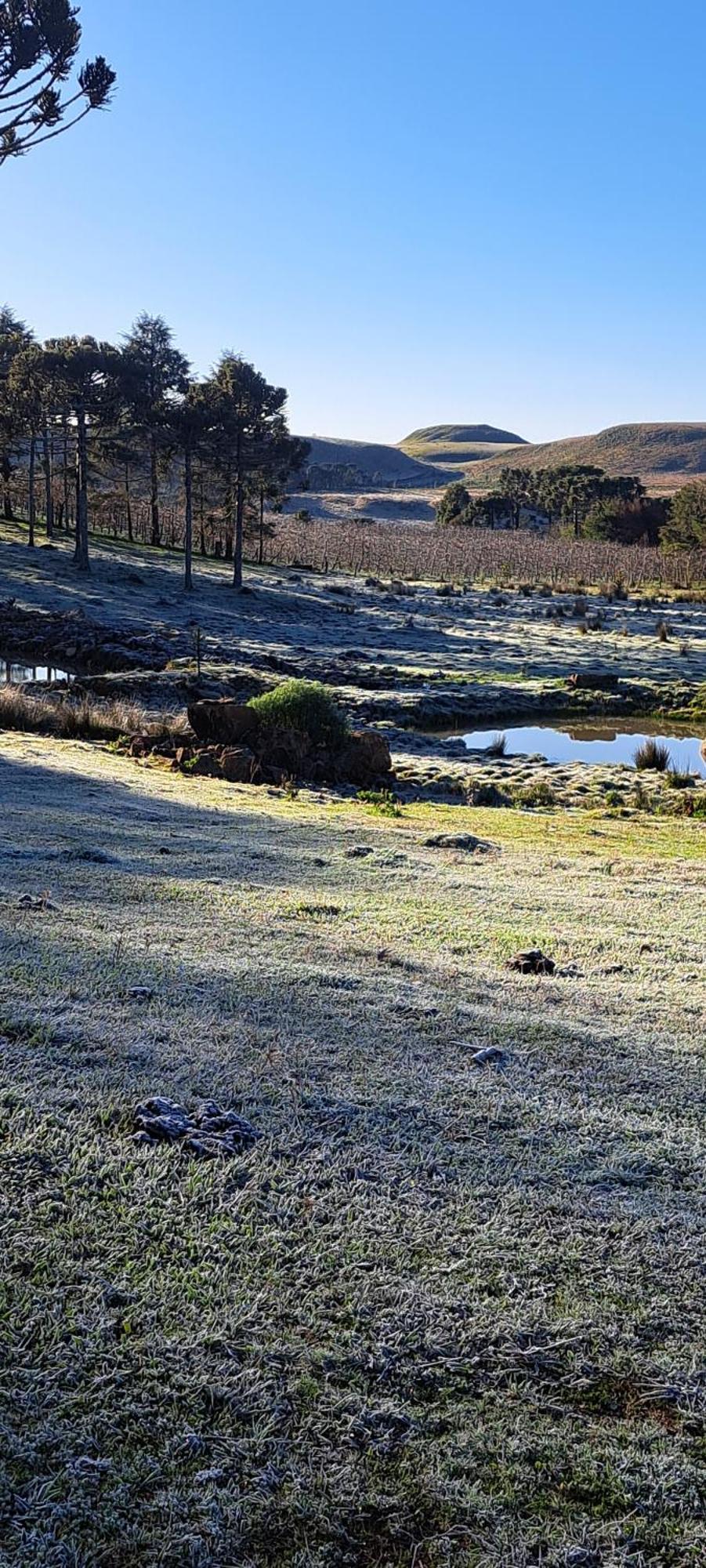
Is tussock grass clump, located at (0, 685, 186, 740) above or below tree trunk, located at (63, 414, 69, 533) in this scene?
below

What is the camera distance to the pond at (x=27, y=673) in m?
25.0

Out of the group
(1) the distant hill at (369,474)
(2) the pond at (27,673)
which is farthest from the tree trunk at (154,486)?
(1) the distant hill at (369,474)

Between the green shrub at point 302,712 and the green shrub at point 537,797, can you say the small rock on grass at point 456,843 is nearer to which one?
the green shrub at point 537,797

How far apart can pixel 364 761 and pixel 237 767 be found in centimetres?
226

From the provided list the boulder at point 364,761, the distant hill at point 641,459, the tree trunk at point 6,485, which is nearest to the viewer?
the boulder at point 364,761

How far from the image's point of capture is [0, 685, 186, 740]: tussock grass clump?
16938mm

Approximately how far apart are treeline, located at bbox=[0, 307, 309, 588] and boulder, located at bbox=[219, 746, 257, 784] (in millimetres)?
29579

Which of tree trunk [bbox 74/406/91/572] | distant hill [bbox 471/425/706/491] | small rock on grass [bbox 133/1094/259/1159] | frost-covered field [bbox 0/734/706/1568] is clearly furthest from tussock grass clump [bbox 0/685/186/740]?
distant hill [bbox 471/425/706/491]

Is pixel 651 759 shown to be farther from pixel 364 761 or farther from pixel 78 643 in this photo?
pixel 78 643

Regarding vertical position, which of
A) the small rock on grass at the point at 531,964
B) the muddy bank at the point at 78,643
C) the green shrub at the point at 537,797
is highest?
the muddy bank at the point at 78,643

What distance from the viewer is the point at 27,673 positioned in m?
26.2

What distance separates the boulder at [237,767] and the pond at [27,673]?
10.7m

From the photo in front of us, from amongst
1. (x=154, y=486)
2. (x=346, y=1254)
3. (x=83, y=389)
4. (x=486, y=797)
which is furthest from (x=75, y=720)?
(x=154, y=486)

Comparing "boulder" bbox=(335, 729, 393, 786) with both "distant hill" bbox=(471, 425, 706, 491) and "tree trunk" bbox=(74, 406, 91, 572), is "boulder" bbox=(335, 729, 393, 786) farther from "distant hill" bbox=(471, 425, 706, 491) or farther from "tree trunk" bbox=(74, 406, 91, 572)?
"distant hill" bbox=(471, 425, 706, 491)
